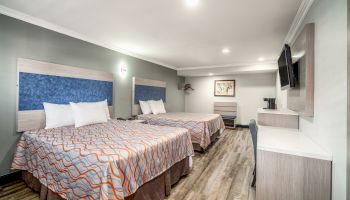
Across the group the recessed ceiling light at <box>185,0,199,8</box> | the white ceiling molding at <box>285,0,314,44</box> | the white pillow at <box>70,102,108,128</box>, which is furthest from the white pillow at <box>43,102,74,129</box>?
the white ceiling molding at <box>285,0,314,44</box>

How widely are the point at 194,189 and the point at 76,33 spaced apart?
3.43m

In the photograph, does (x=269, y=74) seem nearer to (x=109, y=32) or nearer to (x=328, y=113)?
(x=328, y=113)

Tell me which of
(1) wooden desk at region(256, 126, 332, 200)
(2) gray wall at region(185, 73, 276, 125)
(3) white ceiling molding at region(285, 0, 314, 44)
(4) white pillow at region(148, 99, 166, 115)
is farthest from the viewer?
(2) gray wall at region(185, 73, 276, 125)

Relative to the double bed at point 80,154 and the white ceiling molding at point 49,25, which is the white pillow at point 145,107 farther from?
the double bed at point 80,154

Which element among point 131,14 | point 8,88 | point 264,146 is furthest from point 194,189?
point 8,88

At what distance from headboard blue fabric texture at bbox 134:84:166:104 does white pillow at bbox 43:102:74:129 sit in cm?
190

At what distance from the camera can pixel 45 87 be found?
2654mm

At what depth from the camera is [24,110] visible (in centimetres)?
242

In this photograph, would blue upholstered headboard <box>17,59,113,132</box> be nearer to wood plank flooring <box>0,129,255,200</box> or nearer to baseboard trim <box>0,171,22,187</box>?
baseboard trim <box>0,171,22,187</box>

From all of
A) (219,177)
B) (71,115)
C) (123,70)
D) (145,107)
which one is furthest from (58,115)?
(219,177)

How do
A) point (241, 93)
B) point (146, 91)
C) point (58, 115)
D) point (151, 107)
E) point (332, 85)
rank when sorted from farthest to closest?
point (241, 93), point (146, 91), point (151, 107), point (58, 115), point (332, 85)

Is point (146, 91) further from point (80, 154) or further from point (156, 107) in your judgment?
point (80, 154)

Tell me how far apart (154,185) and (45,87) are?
7.88 ft

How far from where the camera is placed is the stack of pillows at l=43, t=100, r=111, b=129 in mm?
2572
